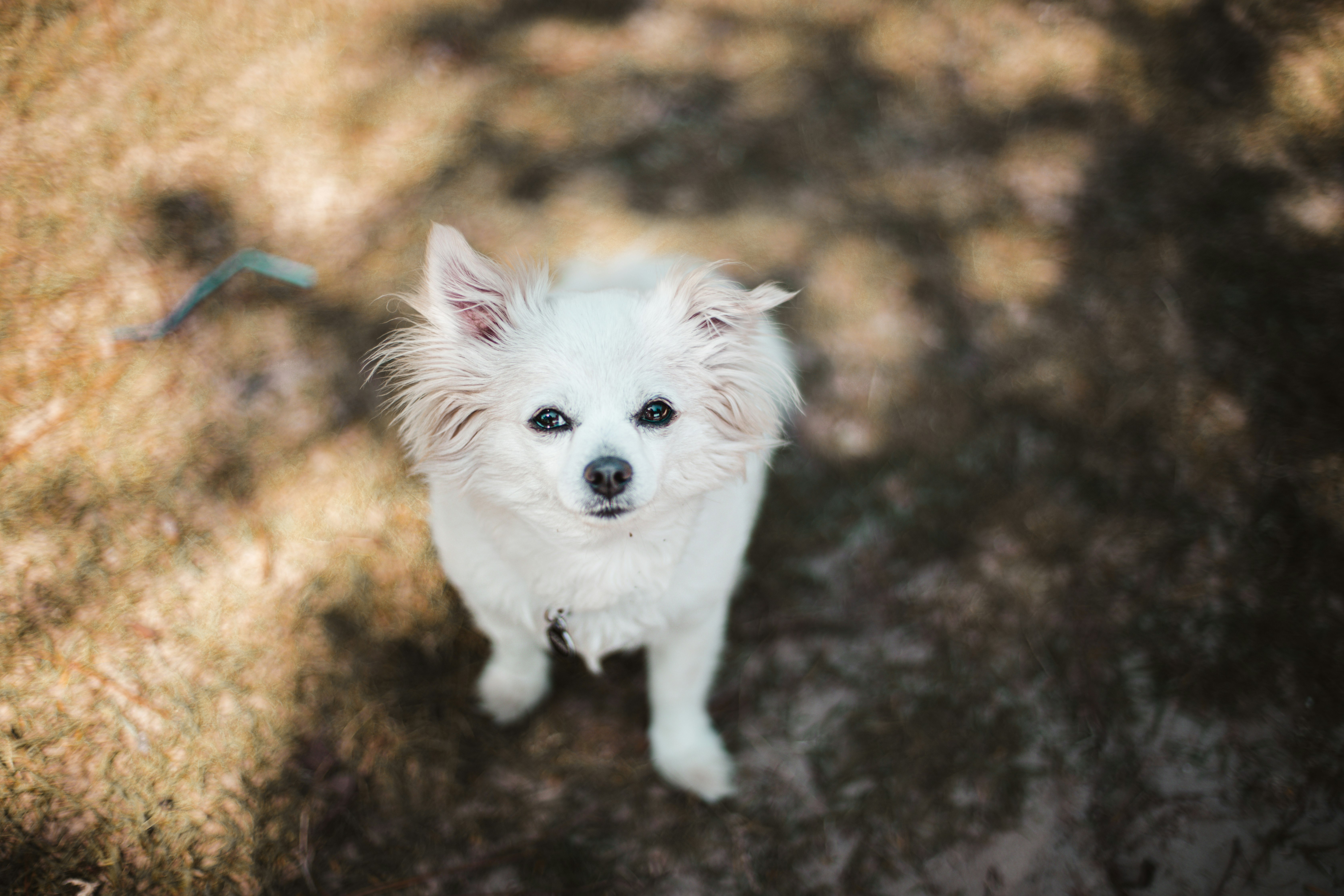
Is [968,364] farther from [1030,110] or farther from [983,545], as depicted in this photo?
[1030,110]

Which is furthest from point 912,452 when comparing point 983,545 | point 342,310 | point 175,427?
point 175,427

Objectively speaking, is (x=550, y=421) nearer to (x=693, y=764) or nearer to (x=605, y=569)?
(x=605, y=569)

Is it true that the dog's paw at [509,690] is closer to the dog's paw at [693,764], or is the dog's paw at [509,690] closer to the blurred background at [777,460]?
the blurred background at [777,460]

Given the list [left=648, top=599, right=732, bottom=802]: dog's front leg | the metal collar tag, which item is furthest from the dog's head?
[left=648, top=599, right=732, bottom=802]: dog's front leg

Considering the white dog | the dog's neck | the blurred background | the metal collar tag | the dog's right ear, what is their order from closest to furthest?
the dog's right ear
the white dog
the dog's neck
the metal collar tag
the blurred background

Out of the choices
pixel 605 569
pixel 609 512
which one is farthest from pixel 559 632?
pixel 609 512

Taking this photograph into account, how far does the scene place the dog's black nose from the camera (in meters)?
1.42

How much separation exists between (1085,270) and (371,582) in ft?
10.4

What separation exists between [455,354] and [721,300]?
2.07 ft

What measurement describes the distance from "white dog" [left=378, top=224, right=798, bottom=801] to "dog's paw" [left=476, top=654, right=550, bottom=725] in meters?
0.34

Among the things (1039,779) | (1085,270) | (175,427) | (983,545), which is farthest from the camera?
(1085,270)

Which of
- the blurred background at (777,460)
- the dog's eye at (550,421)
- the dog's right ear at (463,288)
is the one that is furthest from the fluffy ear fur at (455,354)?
the blurred background at (777,460)

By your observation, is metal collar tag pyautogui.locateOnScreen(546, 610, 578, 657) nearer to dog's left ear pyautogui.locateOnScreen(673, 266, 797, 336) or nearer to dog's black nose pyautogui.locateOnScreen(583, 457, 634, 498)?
dog's black nose pyautogui.locateOnScreen(583, 457, 634, 498)

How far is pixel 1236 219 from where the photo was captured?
3068mm
